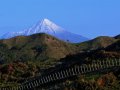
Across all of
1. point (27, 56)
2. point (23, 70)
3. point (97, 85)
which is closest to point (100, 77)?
point (97, 85)

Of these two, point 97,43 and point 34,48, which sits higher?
point 97,43

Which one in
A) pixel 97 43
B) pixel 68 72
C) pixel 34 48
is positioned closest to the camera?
pixel 68 72

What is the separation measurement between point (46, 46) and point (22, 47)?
5720mm

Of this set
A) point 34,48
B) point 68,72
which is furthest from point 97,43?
point 68,72

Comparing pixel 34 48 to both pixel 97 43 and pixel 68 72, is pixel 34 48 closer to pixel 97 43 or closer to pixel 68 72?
pixel 97 43

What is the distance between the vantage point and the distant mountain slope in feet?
372

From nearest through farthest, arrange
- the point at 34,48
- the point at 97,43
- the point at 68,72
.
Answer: the point at 68,72
the point at 34,48
the point at 97,43

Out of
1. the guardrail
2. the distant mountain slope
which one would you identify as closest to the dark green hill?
the distant mountain slope

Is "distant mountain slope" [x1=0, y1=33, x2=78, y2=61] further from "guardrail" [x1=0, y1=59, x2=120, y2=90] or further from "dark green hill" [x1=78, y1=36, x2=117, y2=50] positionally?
"guardrail" [x1=0, y1=59, x2=120, y2=90]

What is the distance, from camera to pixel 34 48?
119375mm

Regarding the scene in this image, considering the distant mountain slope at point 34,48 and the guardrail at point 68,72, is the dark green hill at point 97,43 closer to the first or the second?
the distant mountain slope at point 34,48

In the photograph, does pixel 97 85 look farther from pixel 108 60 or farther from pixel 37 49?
pixel 37 49

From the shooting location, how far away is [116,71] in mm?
44125

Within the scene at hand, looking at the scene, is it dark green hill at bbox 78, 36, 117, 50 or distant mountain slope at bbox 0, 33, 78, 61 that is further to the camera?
dark green hill at bbox 78, 36, 117, 50
